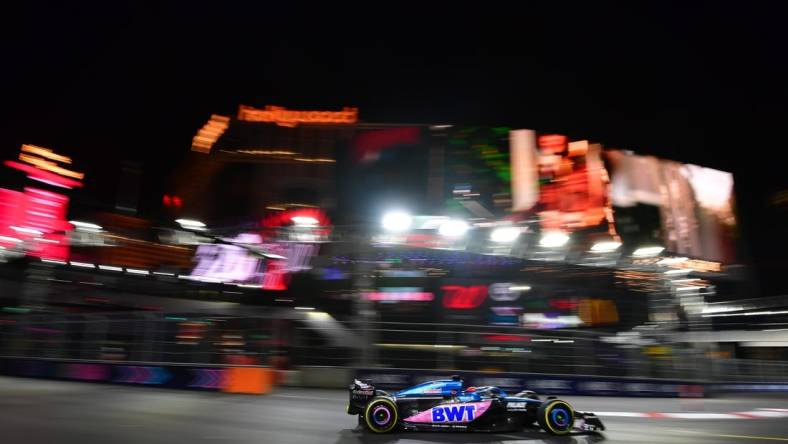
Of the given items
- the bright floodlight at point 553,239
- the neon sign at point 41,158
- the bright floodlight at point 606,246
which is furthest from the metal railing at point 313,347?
the neon sign at point 41,158

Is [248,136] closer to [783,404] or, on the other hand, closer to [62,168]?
[62,168]

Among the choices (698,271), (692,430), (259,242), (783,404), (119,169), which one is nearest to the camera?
(692,430)

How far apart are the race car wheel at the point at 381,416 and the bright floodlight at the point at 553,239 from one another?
17314mm

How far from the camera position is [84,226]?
2909 centimetres

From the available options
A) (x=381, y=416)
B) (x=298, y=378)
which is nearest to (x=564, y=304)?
(x=298, y=378)

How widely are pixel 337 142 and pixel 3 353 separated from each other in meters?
17.2

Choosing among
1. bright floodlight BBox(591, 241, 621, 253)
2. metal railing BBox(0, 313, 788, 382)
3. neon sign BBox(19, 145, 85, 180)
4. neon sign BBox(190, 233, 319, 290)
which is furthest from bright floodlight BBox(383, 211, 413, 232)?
neon sign BBox(19, 145, 85, 180)

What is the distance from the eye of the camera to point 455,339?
1459 cm

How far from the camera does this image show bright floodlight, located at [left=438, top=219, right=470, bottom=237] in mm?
19109

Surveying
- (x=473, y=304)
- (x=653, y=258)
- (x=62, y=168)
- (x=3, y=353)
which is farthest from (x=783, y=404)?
(x=62, y=168)

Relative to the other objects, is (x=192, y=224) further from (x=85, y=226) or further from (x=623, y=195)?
(x=623, y=195)

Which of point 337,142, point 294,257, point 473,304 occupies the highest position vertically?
point 337,142

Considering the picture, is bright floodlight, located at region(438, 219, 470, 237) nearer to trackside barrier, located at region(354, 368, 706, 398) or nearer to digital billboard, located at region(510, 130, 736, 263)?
digital billboard, located at region(510, 130, 736, 263)

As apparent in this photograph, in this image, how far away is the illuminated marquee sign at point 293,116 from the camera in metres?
28.4
